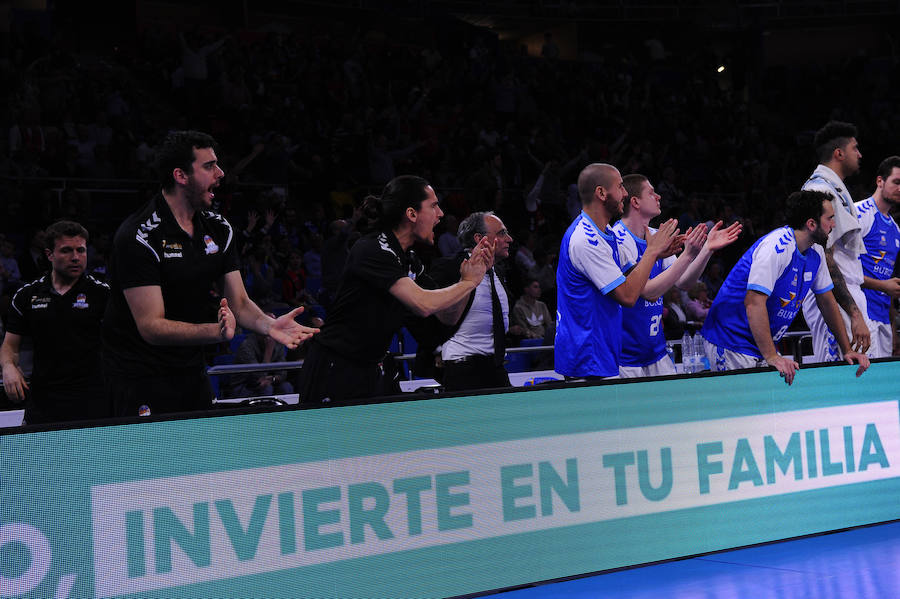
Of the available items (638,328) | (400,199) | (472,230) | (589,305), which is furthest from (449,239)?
(400,199)

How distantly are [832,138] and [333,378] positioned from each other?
449 cm

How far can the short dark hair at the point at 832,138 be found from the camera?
712 centimetres

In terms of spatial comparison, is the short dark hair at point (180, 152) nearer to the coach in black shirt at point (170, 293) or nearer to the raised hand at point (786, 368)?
the coach in black shirt at point (170, 293)

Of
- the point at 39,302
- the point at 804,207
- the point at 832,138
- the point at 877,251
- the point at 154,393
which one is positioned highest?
the point at 832,138

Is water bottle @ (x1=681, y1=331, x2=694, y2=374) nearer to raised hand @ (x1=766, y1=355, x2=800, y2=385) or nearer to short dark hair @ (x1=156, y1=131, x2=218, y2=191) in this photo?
raised hand @ (x1=766, y1=355, x2=800, y2=385)

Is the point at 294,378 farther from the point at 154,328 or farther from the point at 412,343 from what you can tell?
the point at 154,328

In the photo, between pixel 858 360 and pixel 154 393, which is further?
pixel 858 360

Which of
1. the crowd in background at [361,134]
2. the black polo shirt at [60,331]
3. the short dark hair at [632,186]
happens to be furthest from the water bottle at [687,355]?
the black polo shirt at [60,331]

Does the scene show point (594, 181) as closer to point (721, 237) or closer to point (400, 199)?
point (721, 237)

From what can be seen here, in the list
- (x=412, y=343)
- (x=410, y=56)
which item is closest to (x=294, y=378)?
(x=412, y=343)

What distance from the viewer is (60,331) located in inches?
239

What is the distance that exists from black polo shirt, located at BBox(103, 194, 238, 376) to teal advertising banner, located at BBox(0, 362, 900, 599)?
0.63 m

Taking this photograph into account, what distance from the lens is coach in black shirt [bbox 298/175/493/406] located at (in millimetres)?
4535

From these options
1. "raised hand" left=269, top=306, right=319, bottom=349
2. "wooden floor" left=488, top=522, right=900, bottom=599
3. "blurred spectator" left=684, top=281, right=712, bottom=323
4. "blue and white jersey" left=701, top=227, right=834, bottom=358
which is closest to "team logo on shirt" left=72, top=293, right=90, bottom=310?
"raised hand" left=269, top=306, right=319, bottom=349
